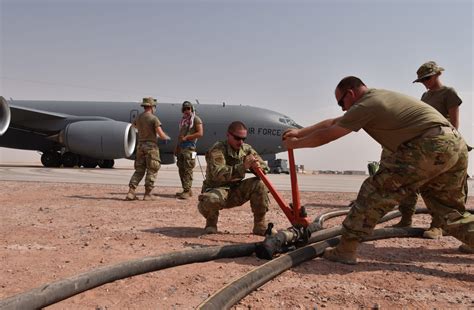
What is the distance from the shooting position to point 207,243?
424cm

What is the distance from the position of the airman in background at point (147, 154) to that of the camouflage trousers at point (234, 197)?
121 inches

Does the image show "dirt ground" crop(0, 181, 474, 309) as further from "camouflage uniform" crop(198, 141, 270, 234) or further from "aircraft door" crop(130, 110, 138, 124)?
"aircraft door" crop(130, 110, 138, 124)

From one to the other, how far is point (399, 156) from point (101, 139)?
643 inches

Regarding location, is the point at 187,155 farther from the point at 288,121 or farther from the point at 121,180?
the point at 288,121

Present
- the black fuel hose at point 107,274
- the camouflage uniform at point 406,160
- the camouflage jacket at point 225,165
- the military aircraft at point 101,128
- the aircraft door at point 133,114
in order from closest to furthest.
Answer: the black fuel hose at point 107,274, the camouflage uniform at point 406,160, the camouflage jacket at point 225,165, the military aircraft at point 101,128, the aircraft door at point 133,114

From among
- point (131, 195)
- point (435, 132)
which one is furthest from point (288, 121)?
point (435, 132)

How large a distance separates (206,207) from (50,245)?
5.08 feet

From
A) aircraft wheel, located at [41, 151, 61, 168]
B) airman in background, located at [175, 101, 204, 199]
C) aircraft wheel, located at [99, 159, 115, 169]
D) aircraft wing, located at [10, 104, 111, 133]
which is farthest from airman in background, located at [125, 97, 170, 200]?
aircraft wheel, located at [99, 159, 115, 169]

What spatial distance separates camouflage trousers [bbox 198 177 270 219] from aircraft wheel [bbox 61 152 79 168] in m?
18.0

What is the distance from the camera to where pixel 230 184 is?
486 cm

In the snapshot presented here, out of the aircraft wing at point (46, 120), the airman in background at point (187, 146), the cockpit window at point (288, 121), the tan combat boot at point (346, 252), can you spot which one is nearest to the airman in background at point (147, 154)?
the airman in background at point (187, 146)

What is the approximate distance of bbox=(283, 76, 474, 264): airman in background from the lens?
10.6 feet

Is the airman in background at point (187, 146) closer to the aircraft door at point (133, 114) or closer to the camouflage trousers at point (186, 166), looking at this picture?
the camouflage trousers at point (186, 166)

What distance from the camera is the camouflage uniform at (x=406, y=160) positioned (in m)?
3.24
